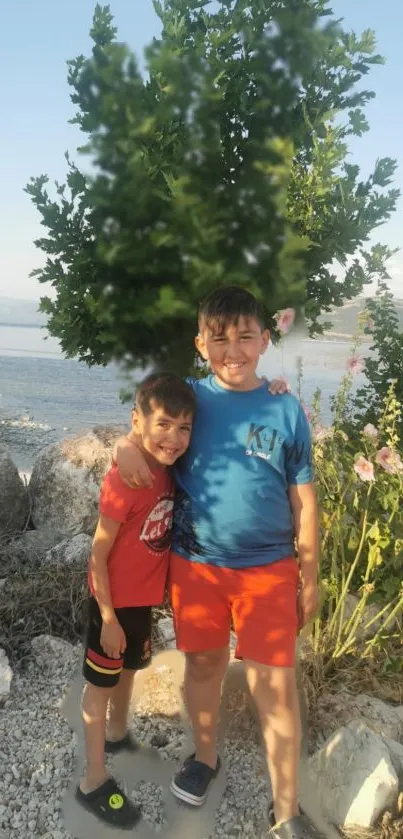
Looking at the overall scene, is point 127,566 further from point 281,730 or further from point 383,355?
point 383,355

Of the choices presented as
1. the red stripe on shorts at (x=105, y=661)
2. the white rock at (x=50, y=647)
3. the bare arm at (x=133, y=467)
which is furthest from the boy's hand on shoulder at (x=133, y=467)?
the white rock at (x=50, y=647)

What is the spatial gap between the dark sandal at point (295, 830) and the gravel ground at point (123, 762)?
0.54 ft

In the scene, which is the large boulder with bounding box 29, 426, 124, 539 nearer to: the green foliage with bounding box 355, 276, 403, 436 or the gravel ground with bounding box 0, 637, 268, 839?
the gravel ground with bounding box 0, 637, 268, 839

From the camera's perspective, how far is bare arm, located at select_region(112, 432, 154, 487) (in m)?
2.46

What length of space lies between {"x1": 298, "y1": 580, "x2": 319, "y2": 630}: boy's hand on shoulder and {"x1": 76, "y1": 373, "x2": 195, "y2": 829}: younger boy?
56cm

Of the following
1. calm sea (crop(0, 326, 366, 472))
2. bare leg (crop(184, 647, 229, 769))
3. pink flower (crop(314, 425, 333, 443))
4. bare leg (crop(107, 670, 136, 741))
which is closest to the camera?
bare leg (crop(184, 647, 229, 769))

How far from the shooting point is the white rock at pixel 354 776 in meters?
2.61

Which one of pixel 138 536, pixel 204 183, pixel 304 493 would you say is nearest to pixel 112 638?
pixel 138 536

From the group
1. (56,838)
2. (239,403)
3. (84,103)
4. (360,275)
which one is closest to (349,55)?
(360,275)

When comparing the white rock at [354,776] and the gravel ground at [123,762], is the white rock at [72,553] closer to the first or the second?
the gravel ground at [123,762]

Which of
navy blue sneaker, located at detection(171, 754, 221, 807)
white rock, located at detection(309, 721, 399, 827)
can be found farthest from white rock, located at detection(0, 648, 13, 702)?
white rock, located at detection(309, 721, 399, 827)

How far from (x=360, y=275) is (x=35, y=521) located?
313 centimetres

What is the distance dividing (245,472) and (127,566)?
0.59 meters

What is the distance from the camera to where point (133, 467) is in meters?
2.46
